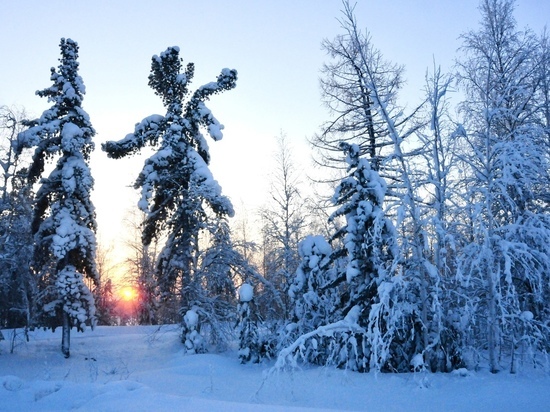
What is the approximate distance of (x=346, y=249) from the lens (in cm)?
1271

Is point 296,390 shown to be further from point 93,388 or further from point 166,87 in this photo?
point 166,87

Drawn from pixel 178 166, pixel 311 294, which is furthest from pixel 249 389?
pixel 178 166

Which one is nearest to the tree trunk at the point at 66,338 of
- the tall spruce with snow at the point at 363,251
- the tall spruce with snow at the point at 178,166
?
the tall spruce with snow at the point at 178,166

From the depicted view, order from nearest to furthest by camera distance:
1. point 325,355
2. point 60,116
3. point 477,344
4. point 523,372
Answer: point 523,372 → point 477,344 → point 325,355 → point 60,116

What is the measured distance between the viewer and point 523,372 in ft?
32.8

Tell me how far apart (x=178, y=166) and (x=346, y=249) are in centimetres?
849

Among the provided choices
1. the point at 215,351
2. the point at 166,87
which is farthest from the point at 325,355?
the point at 166,87

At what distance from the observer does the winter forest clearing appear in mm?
10211

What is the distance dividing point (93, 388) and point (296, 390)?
16.0ft

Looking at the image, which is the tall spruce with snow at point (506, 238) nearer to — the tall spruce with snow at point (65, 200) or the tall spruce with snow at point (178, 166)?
the tall spruce with snow at point (178, 166)

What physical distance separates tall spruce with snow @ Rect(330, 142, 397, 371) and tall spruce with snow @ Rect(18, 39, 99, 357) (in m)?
11.7

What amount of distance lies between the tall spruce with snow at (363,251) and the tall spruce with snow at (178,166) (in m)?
6.33

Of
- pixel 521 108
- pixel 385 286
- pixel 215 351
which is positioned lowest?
pixel 215 351

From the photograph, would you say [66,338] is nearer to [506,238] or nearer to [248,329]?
[248,329]
